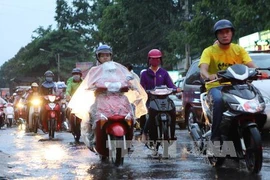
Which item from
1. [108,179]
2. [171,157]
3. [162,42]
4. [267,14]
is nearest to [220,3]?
[267,14]

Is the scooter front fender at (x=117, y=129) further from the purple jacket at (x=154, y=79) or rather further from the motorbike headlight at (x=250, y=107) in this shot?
the purple jacket at (x=154, y=79)

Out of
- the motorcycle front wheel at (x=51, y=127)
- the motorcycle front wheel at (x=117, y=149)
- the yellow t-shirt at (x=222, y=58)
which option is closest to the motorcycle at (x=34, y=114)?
the motorcycle front wheel at (x=51, y=127)

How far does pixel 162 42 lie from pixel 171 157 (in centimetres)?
4143

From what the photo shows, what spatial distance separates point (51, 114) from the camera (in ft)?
46.9

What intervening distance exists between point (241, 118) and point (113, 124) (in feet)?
6.00

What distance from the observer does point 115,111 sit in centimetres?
762

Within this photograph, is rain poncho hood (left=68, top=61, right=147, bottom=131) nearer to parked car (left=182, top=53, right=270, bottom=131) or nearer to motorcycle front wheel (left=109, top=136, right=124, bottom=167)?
motorcycle front wheel (left=109, top=136, right=124, bottom=167)

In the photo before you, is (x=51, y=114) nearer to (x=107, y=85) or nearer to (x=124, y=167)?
(x=107, y=85)

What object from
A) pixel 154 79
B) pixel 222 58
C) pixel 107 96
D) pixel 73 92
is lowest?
pixel 107 96

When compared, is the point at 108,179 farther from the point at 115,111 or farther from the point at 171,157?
the point at 171,157

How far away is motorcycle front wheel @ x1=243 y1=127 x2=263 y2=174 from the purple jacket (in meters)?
2.96

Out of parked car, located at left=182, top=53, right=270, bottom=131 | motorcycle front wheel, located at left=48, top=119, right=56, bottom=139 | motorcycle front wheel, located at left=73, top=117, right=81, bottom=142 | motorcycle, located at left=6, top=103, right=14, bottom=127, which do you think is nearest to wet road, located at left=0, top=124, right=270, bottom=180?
Result: motorcycle front wheel, located at left=73, top=117, right=81, bottom=142

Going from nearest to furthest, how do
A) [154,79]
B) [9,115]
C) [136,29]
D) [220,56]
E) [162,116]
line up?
[220,56]
[162,116]
[154,79]
[9,115]
[136,29]

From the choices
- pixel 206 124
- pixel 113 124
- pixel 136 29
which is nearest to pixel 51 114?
pixel 113 124
